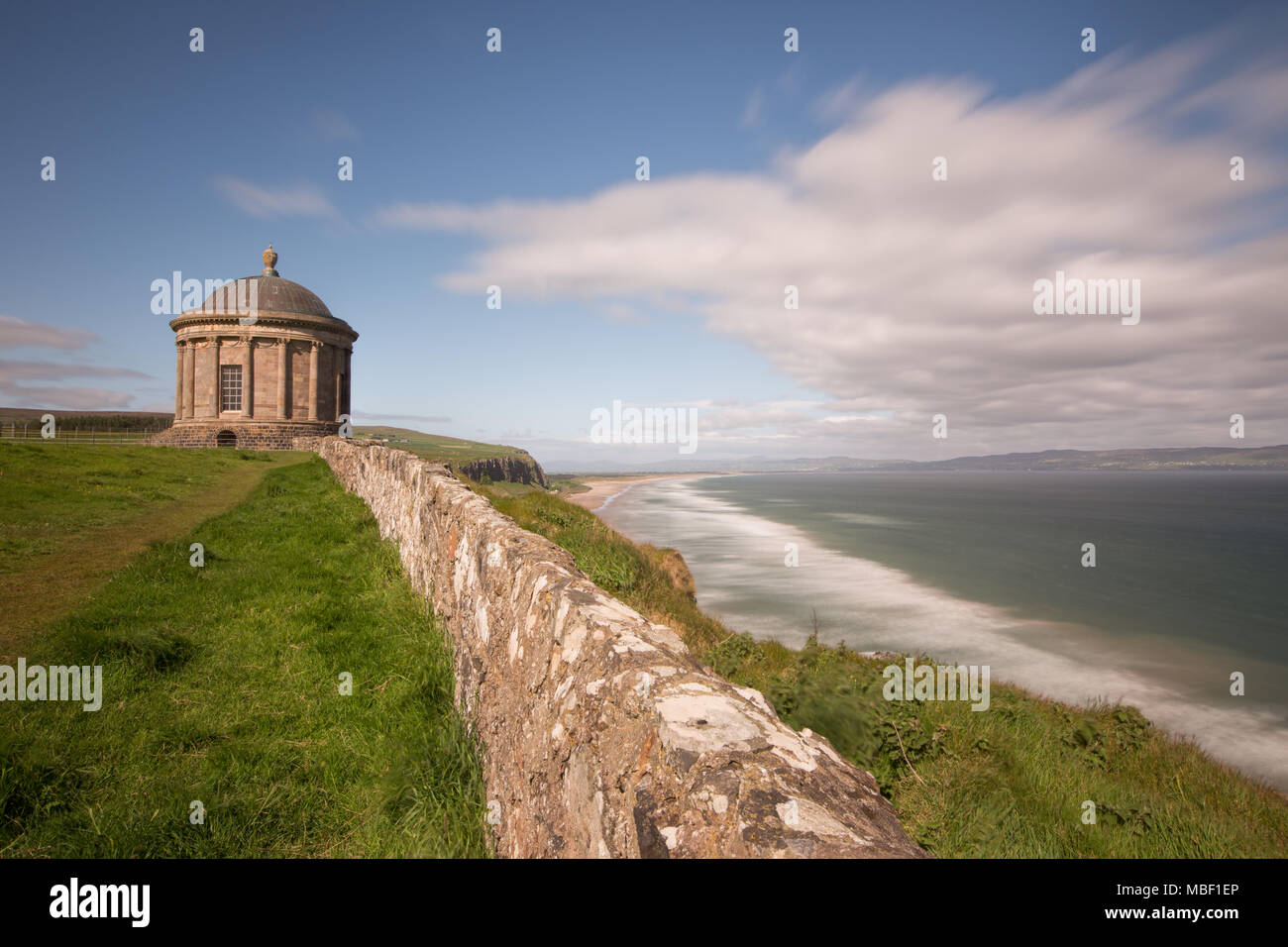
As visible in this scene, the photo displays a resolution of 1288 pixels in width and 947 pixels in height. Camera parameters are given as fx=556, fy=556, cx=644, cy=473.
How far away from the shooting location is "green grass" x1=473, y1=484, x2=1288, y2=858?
440 centimetres

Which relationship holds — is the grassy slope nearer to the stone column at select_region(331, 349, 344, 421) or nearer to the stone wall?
the stone column at select_region(331, 349, 344, 421)

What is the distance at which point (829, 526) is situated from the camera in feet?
197

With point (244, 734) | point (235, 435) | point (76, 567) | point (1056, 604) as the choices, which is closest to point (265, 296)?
point (235, 435)

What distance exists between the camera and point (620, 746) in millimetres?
2287

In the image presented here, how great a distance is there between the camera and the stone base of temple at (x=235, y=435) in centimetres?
3747

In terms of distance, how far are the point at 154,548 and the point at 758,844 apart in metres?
10.8

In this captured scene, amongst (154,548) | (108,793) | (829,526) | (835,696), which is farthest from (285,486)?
(829,526)

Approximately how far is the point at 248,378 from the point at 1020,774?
4552 cm

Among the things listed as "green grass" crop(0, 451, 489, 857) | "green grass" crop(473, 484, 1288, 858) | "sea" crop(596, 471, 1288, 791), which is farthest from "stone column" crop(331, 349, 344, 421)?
"green grass" crop(473, 484, 1288, 858)

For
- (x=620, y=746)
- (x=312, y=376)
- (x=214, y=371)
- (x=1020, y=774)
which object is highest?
(x=214, y=371)

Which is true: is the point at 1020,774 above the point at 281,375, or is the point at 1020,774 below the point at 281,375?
below

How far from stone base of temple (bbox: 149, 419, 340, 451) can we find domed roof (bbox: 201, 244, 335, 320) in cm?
784

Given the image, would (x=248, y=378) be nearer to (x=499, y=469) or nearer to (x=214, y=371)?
(x=214, y=371)
